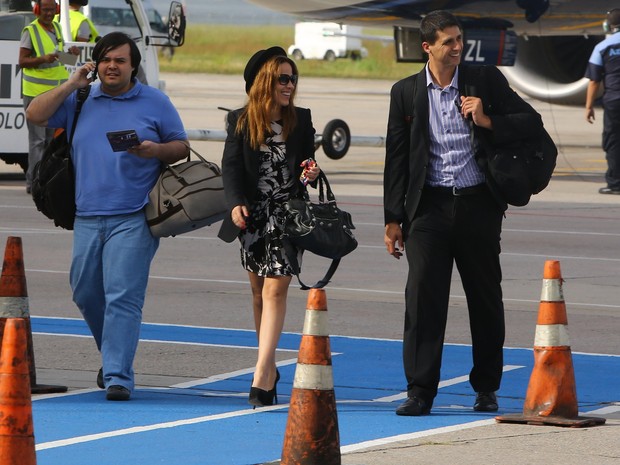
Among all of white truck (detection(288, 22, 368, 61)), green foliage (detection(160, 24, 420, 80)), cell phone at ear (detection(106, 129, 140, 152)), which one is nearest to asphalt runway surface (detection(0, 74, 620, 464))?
cell phone at ear (detection(106, 129, 140, 152))

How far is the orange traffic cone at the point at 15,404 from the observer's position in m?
5.55

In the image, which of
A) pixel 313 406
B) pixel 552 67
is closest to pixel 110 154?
pixel 313 406

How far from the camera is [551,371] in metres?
7.30

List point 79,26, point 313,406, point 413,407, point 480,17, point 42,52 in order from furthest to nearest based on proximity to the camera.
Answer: point 480,17
point 79,26
point 42,52
point 413,407
point 313,406

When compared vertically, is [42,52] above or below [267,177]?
below

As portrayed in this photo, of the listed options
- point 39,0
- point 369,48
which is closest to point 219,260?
point 39,0

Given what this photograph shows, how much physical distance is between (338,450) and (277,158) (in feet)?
6.74

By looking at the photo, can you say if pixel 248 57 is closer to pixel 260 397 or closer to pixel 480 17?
pixel 480 17

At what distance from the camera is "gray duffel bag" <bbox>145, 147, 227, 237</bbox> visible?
7.95 m

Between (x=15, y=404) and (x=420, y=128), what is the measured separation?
Answer: 284cm

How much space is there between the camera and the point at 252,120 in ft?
25.7

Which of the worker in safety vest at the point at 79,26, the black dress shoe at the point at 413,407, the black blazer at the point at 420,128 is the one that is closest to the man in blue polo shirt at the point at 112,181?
the black blazer at the point at 420,128

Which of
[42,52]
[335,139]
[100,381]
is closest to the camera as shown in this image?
[100,381]

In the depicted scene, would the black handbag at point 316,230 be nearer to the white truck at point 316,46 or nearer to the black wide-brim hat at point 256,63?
the black wide-brim hat at point 256,63
